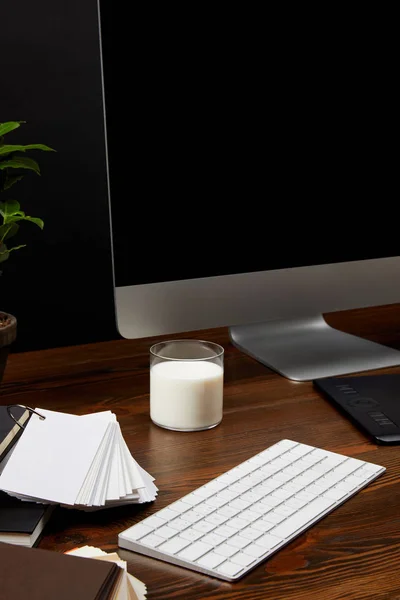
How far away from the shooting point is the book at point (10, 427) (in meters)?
0.74

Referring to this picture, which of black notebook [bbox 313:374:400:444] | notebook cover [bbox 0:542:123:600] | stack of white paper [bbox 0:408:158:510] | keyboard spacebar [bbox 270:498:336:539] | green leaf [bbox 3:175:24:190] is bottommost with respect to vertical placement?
black notebook [bbox 313:374:400:444]

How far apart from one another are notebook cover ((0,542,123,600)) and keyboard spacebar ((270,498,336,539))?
208 millimetres

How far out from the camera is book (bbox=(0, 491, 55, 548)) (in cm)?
65

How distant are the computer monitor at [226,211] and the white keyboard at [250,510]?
28cm

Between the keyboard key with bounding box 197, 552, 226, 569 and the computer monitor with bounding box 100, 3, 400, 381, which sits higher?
the computer monitor with bounding box 100, 3, 400, 381

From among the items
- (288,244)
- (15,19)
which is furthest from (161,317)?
(15,19)

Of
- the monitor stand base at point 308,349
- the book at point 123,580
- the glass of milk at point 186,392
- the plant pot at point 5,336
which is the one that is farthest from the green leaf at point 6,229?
the book at point 123,580

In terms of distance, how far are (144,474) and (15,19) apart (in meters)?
0.94

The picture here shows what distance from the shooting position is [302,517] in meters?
0.71

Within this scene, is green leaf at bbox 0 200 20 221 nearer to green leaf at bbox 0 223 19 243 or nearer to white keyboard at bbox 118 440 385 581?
green leaf at bbox 0 223 19 243

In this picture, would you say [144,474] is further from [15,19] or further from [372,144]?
[15,19]

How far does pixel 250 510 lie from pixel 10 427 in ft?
0.82

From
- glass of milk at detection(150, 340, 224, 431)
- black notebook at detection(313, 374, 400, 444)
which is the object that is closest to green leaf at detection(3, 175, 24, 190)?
glass of milk at detection(150, 340, 224, 431)

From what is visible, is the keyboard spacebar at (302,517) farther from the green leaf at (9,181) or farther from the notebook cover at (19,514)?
the green leaf at (9,181)
